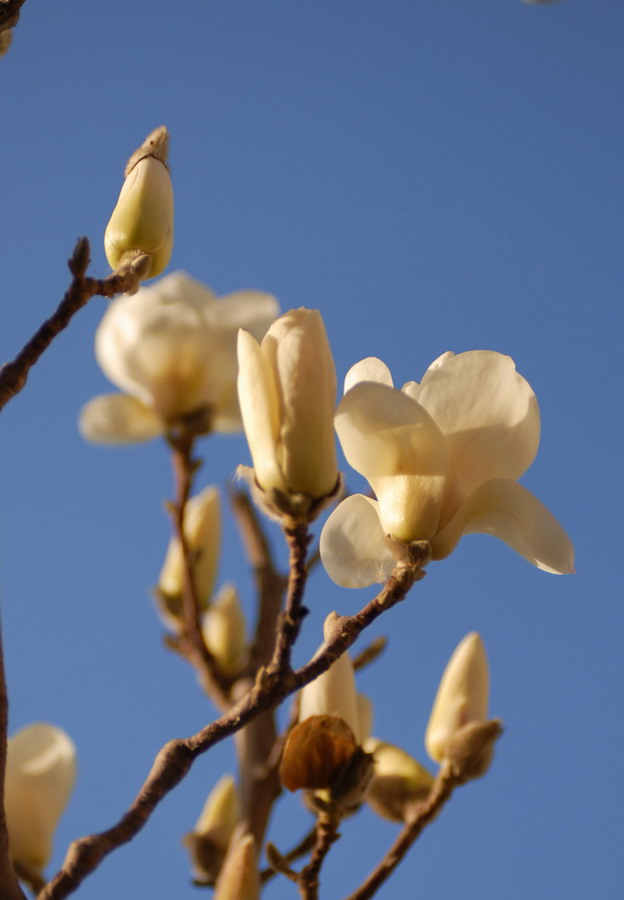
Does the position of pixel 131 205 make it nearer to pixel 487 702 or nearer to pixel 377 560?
pixel 377 560

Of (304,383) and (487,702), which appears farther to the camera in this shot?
(487,702)

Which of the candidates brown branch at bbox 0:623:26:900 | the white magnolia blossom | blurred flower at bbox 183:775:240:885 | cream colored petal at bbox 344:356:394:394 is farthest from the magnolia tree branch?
blurred flower at bbox 183:775:240:885

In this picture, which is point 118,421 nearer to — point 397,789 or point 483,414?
point 397,789

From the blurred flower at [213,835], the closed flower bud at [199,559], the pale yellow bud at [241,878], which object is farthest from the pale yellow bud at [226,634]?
the pale yellow bud at [241,878]

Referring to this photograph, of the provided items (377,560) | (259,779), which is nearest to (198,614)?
(259,779)

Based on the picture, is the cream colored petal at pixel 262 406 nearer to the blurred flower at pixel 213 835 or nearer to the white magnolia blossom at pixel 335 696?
the white magnolia blossom at pixel 335 696

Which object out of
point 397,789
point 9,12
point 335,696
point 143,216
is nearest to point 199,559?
point 397,789
